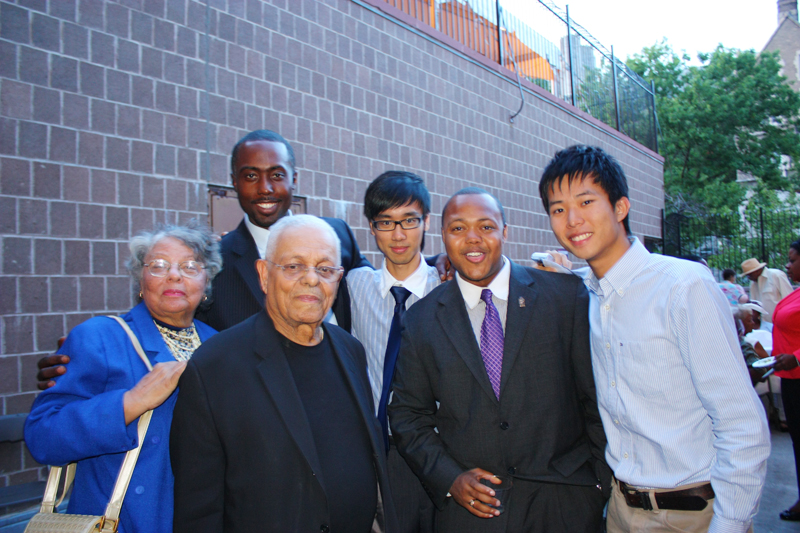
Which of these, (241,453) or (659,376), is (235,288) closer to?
(241,453)

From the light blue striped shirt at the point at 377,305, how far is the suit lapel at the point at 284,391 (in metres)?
0.82

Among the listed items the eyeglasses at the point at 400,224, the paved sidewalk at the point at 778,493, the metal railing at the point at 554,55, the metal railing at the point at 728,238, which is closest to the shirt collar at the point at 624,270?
the eyeglasses at the point at 400,224

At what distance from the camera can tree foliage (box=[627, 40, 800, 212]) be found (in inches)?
914

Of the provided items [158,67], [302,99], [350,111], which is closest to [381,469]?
[158,67]

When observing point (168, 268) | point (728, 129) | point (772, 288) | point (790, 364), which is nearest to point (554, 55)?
point (772, 288)

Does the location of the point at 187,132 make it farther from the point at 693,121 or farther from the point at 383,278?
the point at 693,121

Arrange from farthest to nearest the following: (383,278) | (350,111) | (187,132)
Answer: (350,111)
(187,132)
(383,278)

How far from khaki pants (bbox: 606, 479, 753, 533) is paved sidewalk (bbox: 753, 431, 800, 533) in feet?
10.5

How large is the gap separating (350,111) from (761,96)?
25.2 meters

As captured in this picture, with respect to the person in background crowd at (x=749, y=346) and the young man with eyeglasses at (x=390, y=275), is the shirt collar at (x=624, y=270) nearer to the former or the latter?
the young man with eyeglasses at (x=390, y=275)

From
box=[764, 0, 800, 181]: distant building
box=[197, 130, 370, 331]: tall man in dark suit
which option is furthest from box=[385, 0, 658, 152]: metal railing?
box=[764, 0, 800, 181]: distant building

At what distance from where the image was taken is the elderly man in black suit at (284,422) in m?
1.67

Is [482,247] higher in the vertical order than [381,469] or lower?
higher

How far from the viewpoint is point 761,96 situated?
77.0ft
